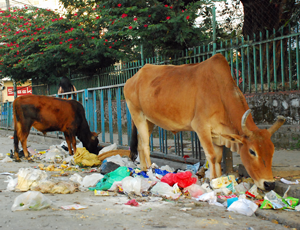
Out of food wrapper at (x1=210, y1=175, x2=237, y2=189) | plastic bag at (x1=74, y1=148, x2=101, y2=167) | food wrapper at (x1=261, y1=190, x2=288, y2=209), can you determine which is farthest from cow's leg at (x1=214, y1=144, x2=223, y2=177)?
plastic bag at (x1=74, y1=148, x2=101, y2=167)

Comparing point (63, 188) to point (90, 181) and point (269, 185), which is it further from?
point (269, 185)

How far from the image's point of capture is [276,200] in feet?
11.6

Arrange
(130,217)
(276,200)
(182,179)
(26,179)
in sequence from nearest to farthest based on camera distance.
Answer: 1. (130,217)
2. (276,200)
3. (182,179)
4. (26,179)

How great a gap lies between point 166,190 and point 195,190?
0.38m

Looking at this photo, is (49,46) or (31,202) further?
(49,46)

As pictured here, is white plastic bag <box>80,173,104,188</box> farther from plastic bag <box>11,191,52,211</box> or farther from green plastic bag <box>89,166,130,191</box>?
plastic bag <box>11,191,52,211</box>

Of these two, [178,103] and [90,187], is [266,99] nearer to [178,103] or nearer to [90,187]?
[178,103]

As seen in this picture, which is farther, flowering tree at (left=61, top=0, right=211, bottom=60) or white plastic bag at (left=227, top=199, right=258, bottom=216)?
flowering tree at (left=61, top=0, right=211, bottom=60)

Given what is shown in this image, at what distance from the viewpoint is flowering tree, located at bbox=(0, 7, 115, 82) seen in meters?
11.8

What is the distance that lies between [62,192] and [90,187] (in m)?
0.51

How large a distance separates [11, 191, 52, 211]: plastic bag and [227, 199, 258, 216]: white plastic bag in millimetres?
2024

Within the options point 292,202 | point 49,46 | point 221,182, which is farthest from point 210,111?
point 49,46

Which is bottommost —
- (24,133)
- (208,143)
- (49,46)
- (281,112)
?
(208,143)

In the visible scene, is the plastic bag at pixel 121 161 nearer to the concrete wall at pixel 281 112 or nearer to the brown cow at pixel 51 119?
the brown cow at pixel 51 119
